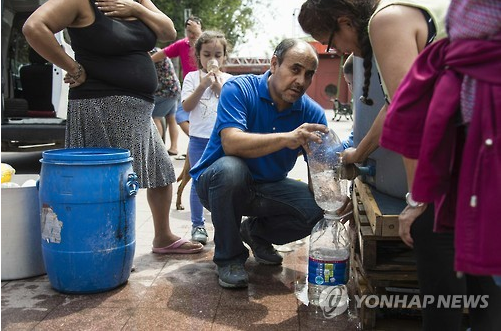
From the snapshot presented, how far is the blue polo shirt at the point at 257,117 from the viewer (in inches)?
125

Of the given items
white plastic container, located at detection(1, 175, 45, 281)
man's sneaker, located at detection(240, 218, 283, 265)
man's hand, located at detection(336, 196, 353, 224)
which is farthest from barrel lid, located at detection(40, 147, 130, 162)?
man's hand, located at detection(336, 196, 353, 224)

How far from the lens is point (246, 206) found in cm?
329

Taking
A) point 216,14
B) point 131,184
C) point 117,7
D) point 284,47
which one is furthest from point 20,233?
point 216,14

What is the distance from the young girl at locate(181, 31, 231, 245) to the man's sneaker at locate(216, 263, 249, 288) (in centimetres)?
137

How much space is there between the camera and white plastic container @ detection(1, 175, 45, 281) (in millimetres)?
3180

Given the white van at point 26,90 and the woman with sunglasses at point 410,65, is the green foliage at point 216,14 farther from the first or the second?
the woman with sunglasses at point 410,65

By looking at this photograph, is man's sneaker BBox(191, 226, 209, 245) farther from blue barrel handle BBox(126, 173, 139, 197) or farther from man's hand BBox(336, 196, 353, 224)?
man's hand BBox(336, 196, 353, 224)

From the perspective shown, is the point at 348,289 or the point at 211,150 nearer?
the point at 348,289

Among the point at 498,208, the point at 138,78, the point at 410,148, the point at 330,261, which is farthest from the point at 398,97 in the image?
the point at 138,78

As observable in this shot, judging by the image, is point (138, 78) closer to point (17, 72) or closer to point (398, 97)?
point (398, 97)

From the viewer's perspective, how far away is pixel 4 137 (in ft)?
22.2

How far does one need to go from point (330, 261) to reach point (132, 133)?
1455 mm

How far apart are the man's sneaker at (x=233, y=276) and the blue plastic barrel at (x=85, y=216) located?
57 cm

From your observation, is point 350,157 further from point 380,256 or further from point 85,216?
point 85,216
